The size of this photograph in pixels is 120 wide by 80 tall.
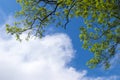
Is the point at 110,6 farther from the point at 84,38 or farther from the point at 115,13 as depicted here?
the point at 84,38

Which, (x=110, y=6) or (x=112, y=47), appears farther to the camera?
(x=112, y=47)

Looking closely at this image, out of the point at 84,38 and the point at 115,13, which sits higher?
the point at 84,38

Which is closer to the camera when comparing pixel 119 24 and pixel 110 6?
pixel 110 6

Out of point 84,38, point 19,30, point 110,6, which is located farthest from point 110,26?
point 19,30

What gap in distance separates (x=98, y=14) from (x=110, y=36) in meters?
5.08

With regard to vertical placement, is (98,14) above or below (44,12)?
below

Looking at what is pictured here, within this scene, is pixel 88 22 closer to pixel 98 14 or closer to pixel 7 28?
pixel 98 14

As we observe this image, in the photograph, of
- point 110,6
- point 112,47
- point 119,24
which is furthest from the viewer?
point 112,47

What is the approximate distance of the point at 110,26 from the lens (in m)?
32.0

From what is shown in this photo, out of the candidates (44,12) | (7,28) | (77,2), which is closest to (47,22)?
(44,12)

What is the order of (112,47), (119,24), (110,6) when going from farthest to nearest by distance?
(112,47) < (119,24) < (110,6)

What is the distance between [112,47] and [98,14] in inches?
224

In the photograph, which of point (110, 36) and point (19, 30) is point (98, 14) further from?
point (19, 30)

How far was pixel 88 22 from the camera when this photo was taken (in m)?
32.3
